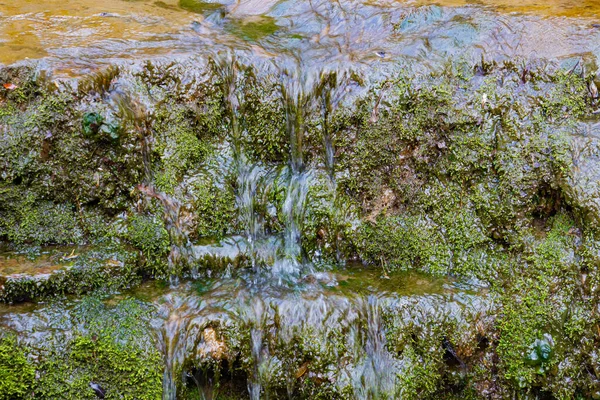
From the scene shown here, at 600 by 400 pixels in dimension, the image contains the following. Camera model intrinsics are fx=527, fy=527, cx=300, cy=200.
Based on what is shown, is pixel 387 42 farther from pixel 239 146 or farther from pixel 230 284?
pixel 230 284

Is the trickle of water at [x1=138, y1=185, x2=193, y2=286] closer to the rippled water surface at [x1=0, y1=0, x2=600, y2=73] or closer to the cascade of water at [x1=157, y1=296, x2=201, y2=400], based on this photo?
the cascade of water at [x1=157, y1=296, x2=201, y2=400]

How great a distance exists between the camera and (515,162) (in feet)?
12.4

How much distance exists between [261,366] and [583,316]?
84.9 inches

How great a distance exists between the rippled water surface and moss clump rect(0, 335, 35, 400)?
194cm

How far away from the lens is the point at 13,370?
10.6ft

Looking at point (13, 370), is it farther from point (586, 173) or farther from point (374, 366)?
point (586, 173)

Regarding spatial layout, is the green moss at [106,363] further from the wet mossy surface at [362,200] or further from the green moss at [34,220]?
the green moss at [34,220]

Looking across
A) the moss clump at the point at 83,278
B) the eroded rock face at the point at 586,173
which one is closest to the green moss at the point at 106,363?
the moss clump at the point at 83,278

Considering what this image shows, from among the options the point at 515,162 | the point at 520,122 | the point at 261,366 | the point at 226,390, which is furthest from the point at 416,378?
the point at 520,122

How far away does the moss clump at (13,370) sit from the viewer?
10.6ft

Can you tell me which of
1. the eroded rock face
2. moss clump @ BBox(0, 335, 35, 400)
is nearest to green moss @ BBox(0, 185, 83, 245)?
moss clump @ BBox(0, 335, 35, 400)

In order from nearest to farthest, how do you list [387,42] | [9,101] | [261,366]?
[261,366] → [9,101] → [387,42]

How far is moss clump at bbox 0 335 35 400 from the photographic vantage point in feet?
10.6

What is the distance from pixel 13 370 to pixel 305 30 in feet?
11.9
